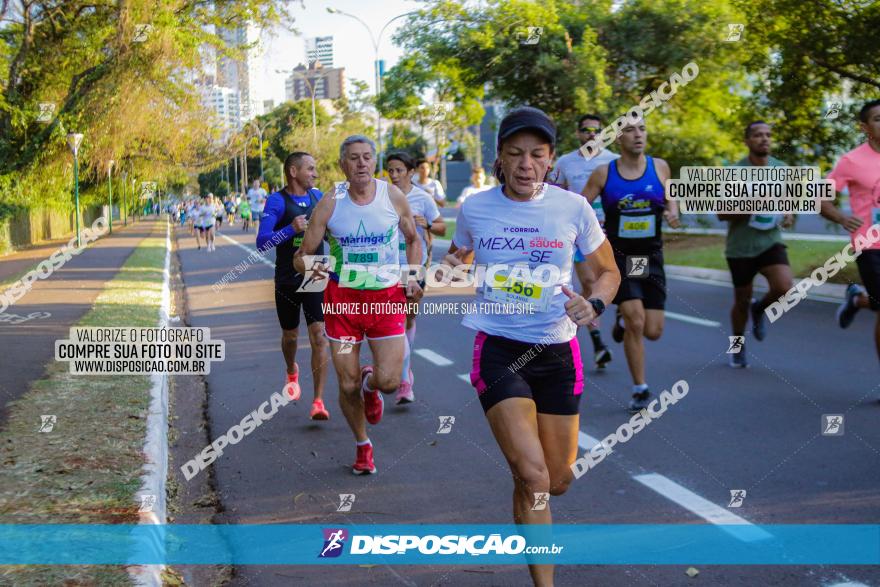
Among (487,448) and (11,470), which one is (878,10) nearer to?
(487,448)

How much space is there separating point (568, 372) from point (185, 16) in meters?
10.4

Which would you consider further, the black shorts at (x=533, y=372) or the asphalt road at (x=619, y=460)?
the asphalt road at (x=619, y=460)

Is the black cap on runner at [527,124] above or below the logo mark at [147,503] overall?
above

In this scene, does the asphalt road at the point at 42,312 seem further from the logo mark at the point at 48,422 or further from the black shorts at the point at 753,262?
the black shorts at the point at 753,262

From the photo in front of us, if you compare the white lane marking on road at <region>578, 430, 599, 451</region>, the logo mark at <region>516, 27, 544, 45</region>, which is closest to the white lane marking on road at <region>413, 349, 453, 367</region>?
the white lane marking on road at <region>578, 430, 599, 451</region>

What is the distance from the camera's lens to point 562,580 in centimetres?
413

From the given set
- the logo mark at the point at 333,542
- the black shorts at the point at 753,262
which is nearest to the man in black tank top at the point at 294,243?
the logo mark at the point at 333,542

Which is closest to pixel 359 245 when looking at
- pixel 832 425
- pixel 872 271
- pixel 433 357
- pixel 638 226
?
pixel 638 226

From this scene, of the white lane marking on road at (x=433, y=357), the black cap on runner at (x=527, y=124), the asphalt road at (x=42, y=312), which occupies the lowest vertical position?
the white lane marking on road at (x=433, y=357)

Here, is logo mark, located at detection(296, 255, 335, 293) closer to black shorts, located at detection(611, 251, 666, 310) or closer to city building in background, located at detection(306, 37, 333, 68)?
black shorts, located at detection(611, 251, 666, 310)

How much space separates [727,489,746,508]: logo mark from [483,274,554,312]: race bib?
178 centimetres

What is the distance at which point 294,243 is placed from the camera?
7.56 meters

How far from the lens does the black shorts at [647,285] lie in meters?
7.27

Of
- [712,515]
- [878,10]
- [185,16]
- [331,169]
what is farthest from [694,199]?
[331,169]
